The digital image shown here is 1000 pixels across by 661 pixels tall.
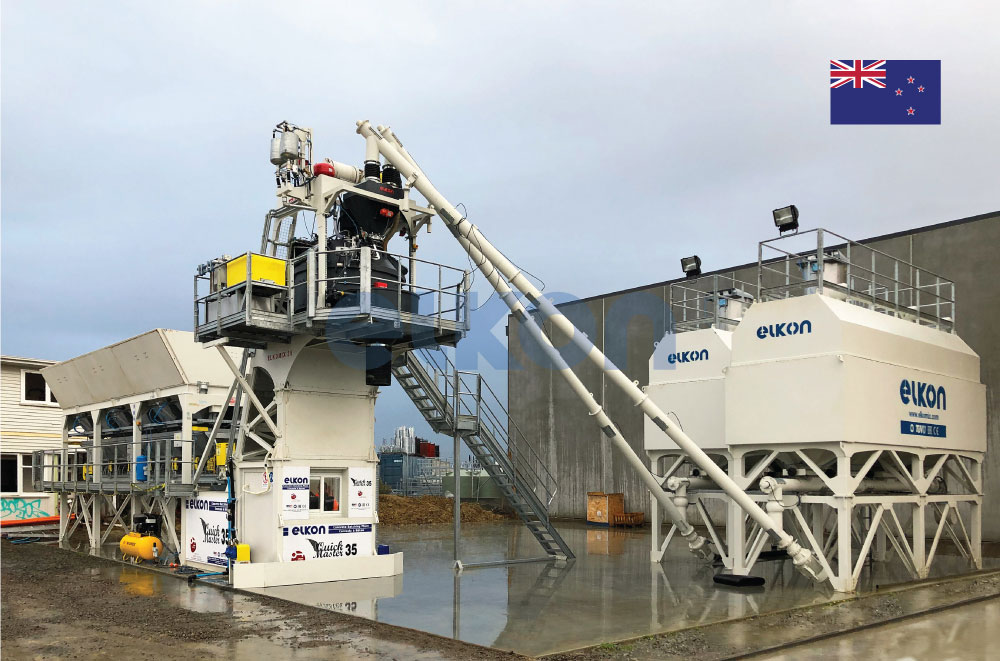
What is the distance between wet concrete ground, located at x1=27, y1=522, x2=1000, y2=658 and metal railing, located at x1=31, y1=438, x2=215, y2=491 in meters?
2.81

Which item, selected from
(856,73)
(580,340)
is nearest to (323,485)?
(580,340)

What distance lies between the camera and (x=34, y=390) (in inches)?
1334

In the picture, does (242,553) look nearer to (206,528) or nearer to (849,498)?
(206,528)

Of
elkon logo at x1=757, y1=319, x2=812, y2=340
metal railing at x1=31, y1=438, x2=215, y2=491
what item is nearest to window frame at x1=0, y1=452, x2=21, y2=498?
metal railing at x1=31, y1=438, x2=215, y2=491

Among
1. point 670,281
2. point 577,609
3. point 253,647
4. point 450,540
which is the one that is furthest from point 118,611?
point 670,281

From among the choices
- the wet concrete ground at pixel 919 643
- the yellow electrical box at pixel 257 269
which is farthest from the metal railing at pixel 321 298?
the wet concrete ground at pixel 919 643

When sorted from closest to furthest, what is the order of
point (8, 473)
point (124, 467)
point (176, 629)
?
point (176, 629) → point (124, 467) → point (8, 473)

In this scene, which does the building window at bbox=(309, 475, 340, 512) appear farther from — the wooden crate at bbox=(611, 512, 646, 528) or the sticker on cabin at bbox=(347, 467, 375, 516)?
the wooden crate at bbox=(611, 512, 646, 528)

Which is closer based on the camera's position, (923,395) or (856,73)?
(923,395)

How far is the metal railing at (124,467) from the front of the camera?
760 inches

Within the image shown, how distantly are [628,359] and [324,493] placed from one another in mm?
19975

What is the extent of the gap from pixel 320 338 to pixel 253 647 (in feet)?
22.6

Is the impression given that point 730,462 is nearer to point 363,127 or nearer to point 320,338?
point 320,338

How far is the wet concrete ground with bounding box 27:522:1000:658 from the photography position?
11.6 meters
